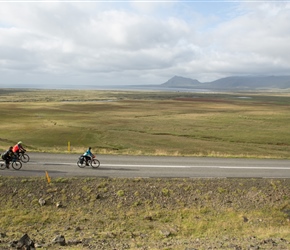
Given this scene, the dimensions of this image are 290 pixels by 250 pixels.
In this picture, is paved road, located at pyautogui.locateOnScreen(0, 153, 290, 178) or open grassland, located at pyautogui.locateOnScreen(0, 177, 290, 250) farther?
paved road, located at pyautogui.locateOnScreen(0, 153, 290, 178)

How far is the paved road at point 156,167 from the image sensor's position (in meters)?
20.7

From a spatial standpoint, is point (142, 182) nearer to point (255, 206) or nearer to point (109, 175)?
point (109, 175)

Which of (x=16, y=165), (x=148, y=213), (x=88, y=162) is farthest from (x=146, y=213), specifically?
(x=16, y=165)

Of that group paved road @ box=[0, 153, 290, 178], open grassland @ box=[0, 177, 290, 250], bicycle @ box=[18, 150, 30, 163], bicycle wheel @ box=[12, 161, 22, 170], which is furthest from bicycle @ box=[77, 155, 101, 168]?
bicycle @ box=[18, 150, 30, 163]

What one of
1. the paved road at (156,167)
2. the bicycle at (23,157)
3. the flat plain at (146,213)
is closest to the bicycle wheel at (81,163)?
the paved road at (156,167)

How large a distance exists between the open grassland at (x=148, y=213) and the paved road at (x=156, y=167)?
4.81 ft

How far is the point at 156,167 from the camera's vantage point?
22.6m

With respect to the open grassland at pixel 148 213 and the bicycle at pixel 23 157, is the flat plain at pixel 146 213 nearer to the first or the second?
the open grassland at pixel 148 213

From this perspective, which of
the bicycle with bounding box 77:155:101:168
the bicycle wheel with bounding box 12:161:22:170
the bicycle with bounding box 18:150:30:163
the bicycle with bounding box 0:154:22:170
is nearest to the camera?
the bicycle with bounding box 0:154:22:170

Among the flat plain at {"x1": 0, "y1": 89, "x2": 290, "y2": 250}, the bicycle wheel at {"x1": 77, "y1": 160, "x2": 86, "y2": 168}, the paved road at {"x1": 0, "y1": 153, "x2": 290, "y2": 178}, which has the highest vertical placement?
the bicycle wheel at {"x1": 77, "y1": 160, "x2": 86, "y2": 168}

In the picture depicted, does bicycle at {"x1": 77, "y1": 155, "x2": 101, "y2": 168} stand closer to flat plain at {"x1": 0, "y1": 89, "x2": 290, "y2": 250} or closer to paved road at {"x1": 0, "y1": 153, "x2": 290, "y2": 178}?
paved road at {"x1": 0, "y1": 153, "x2": 290, "y2": 178}

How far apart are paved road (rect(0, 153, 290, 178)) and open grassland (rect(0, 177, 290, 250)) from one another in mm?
1467

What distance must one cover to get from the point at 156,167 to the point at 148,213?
672 cm

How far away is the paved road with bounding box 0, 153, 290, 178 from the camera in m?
20.7
